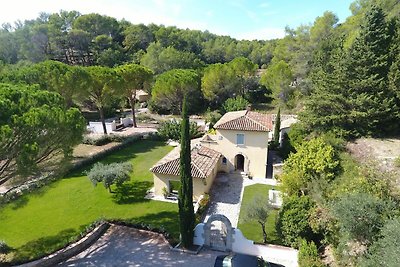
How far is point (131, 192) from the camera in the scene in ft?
81.1

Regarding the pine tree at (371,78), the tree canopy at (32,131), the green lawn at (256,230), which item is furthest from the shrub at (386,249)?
the tree canopy at (32,131)

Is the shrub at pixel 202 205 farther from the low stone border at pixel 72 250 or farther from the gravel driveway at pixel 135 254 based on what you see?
the low stone border at pixel 72 250

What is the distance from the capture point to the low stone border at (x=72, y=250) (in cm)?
1578

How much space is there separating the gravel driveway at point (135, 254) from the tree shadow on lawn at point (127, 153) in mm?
12902

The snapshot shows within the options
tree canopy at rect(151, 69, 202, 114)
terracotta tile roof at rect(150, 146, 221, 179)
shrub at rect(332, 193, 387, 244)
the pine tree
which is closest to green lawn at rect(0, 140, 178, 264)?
terracotta tile roof at rect(150, 146, 221, 179)

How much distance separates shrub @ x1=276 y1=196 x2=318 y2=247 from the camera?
16141mm

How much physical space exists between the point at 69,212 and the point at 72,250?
5278mm

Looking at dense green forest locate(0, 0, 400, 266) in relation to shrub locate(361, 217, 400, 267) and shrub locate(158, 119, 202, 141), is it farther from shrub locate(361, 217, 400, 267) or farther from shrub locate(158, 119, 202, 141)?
shrub locate(158, 119, 202, 141)

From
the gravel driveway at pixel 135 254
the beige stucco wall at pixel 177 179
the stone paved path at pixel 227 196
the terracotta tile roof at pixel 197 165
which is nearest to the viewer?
the gravel driveway at pixel 135 254

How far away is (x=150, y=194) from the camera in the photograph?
2416cm

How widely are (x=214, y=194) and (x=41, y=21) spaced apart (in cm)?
10290

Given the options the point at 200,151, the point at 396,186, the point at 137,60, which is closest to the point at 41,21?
the point at 137,60

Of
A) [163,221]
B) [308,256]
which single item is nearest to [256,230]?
[308,256]

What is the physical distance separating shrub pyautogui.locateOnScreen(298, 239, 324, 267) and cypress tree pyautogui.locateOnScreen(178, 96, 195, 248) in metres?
6.30
